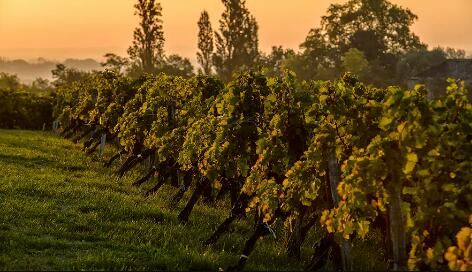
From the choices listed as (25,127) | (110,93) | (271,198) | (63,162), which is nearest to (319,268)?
(271,198)

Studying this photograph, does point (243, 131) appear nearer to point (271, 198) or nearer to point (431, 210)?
point (271, 198)

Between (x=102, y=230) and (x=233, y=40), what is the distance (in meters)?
82.7

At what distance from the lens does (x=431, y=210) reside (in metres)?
7.21

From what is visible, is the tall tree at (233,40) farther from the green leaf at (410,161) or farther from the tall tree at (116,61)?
the green leaf at (410,161)

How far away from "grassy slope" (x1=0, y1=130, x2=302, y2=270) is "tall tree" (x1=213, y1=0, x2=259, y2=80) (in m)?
75.3

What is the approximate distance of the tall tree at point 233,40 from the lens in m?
92.1

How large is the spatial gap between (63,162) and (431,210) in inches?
726

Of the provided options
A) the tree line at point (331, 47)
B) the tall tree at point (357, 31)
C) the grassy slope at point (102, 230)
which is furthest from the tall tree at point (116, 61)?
the grassy slope at point (102, 230)

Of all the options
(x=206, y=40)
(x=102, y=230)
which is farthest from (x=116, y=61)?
(x=102, y=230)

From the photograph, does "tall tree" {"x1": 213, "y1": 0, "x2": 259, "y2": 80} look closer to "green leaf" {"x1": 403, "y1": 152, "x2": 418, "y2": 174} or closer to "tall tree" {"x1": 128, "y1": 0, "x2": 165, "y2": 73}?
"tall tree" {"x1": 128, "y1": 0, "x2": 165, "y2": 73}

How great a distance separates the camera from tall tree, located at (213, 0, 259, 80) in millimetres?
92062

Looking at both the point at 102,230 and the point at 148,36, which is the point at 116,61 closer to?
the point at 148,36

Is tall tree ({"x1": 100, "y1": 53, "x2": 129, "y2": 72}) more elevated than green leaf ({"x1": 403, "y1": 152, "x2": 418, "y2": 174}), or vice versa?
tall tree ({"x1": 100, "y1": 53, "x2": 129, "y2": 72})

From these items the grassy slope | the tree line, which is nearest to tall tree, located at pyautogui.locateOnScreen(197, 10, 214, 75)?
the tree line
